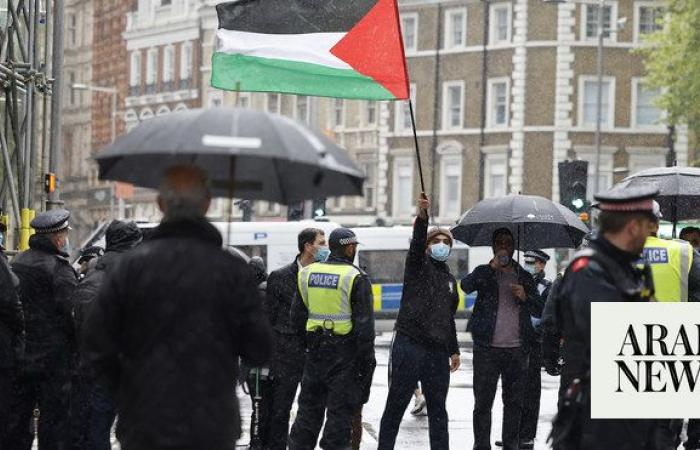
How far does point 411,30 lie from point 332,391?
6187 centimetres

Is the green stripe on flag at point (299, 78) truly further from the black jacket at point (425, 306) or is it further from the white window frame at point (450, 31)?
the white window frame at point (450, 31)

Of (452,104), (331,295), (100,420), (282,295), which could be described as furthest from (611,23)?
(100,420)

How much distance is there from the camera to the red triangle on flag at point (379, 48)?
41.4 ft

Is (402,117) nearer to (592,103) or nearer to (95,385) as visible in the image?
(592,103)

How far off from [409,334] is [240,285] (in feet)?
19.7

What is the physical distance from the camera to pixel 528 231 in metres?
15.4

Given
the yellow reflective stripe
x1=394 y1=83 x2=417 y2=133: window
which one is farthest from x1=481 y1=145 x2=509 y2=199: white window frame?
the yellow reflective stripe

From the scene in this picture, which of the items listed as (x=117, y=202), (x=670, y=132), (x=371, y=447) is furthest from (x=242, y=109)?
(x=117, y=202)

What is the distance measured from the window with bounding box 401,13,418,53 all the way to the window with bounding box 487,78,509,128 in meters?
4.32

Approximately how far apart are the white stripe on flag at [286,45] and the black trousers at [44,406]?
2.55m

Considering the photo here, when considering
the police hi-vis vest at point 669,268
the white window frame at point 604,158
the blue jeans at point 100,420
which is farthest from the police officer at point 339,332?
the white window frame at point 604,158

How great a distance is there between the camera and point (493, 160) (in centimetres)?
7056

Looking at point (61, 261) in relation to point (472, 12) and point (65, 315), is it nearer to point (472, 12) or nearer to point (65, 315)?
point (65, 315)

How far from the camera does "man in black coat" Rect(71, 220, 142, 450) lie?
1183 cm
